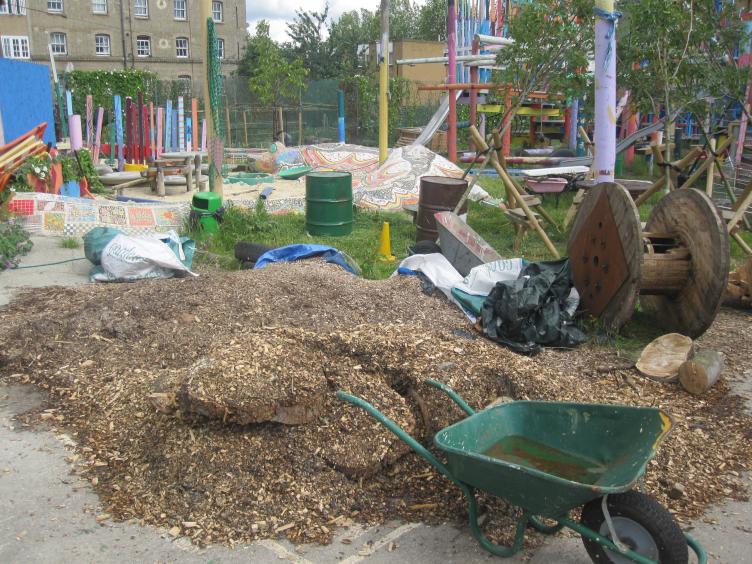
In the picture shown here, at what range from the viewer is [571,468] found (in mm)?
3262

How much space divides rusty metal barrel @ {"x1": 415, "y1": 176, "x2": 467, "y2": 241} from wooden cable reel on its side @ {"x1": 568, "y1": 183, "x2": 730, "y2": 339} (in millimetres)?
2996

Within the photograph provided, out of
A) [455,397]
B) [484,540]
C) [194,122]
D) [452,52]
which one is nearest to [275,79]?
[194,122]

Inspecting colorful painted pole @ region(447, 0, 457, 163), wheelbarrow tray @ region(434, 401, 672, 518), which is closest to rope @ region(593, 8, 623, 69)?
wheelbarrow tray @ region(434, 401, 672, 518)

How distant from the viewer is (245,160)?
19594mm

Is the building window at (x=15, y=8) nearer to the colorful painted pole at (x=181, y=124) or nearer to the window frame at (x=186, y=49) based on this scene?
the window frame at (x=186, y=49)

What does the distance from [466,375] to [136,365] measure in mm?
2239

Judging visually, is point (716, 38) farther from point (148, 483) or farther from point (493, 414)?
point (148, 483)

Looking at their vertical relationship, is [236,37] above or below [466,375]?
above

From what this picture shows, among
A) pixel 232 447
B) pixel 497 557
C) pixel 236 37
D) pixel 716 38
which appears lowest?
pixel 497 557

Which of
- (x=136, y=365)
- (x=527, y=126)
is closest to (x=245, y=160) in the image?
(x=527, y=126)

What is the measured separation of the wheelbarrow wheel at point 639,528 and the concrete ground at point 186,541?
294mm

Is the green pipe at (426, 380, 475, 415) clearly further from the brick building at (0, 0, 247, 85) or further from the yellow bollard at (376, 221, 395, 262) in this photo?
the brick building at (0, 0, 247, 85)

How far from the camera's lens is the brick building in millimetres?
40750

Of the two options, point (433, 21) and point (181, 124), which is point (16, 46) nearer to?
point (181, 124)
